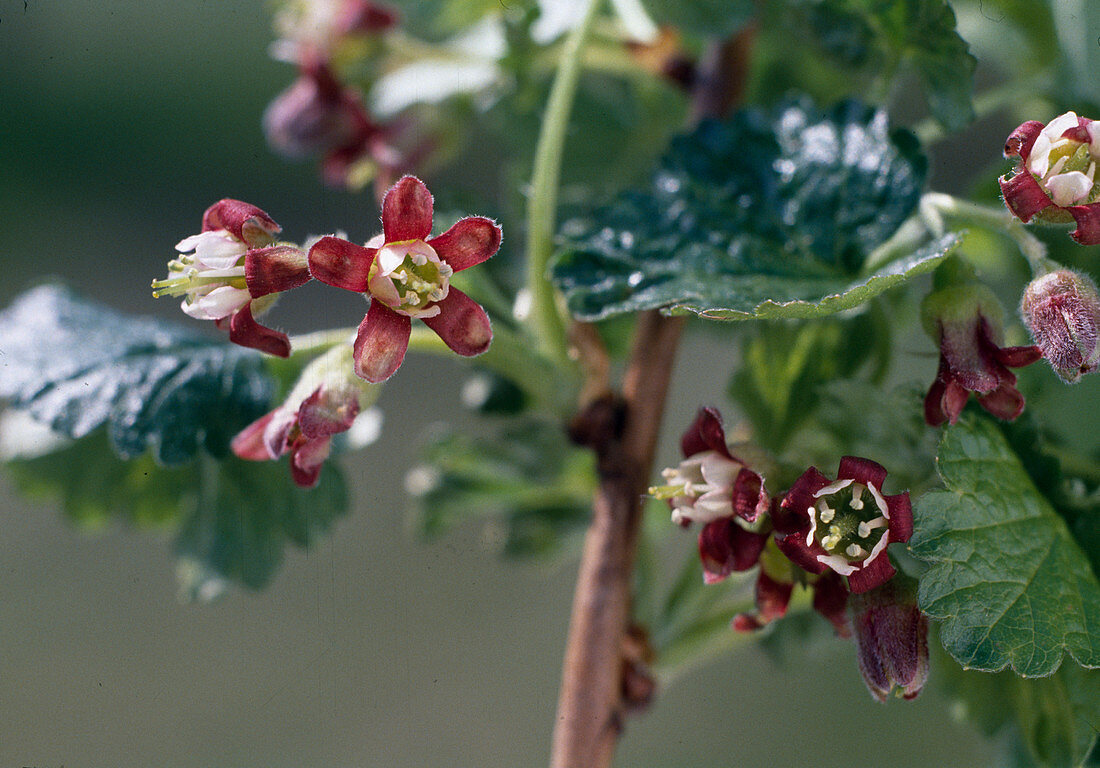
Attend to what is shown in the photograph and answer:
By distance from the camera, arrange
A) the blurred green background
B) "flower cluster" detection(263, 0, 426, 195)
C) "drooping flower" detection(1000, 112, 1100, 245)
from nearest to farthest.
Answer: "drooping flower" detection(1000, 112, 1100, 245) → "flower cluster" detection(263, 0, 426, 195) → the blurred green background

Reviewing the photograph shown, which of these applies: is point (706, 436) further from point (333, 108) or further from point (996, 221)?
point (333, 108)

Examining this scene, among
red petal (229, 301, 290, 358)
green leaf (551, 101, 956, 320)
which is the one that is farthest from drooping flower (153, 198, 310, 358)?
green leaf (551, 101, 956, 320)

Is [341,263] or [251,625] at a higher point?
[251,625]

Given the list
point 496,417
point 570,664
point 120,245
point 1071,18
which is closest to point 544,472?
point 496,417

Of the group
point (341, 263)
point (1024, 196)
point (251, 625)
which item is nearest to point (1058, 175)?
point (1024, 196)

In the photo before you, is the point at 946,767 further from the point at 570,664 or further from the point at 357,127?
the point at 357,127

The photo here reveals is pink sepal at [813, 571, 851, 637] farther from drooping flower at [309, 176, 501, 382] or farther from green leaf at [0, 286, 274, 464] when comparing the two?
green leaf at [0, 286, 274, 464]
